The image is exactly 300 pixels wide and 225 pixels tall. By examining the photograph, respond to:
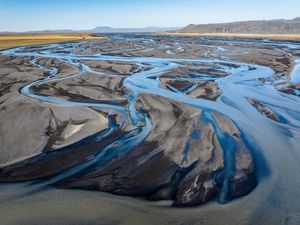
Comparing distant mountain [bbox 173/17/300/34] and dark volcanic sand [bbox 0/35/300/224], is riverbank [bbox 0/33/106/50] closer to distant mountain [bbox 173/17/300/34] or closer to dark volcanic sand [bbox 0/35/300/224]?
dark volcanic sand [bbox 0/35/300/224]

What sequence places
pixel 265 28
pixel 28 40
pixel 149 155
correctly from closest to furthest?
pixel 149 155
pixel 28 40
pixel 265 28

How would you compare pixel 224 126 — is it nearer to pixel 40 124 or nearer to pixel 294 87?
pixel 40 124

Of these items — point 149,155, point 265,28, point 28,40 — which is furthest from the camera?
point 265,28

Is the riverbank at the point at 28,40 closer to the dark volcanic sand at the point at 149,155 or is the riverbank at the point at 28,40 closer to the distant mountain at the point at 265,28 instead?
the dark volcanic sand at the point at 149,155

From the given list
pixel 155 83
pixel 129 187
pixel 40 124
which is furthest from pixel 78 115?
pixel 155 83

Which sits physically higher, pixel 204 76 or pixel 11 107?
pixel 11 107

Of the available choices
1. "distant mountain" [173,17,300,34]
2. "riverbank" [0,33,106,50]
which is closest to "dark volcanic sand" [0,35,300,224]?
"riverbank" [0,33,106,50]

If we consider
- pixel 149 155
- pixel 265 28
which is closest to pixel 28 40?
pixel 149 155

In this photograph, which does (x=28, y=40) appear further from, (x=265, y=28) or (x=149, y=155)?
(x=265, y=28)

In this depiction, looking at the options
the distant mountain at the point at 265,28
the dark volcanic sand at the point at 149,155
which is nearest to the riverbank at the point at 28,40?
the dark volcanic sand at the point at 149,155
